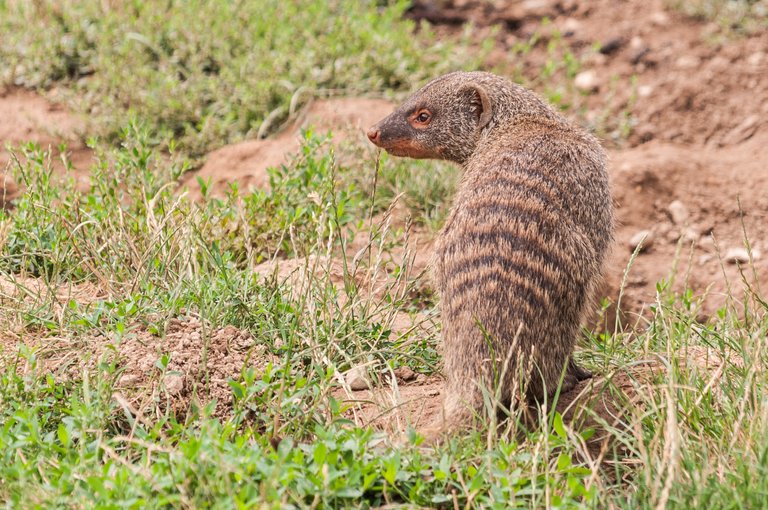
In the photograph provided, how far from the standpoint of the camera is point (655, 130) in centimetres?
557

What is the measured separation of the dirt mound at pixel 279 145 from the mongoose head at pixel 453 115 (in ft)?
2.47

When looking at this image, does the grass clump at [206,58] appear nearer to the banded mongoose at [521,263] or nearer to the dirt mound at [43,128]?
the dirt mound at [43,128]

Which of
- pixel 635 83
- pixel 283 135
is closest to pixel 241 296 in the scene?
pixel 283 135

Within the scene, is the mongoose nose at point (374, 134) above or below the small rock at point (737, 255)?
above

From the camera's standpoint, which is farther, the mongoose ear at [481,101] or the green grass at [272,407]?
the mongoose ear at [481,101]

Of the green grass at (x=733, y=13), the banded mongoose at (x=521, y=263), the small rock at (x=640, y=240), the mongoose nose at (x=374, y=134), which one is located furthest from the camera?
the green grass at (x=733, y=13)

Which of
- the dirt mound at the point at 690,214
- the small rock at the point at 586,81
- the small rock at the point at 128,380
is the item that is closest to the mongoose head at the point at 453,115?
the dirt mound at the point at 690,214

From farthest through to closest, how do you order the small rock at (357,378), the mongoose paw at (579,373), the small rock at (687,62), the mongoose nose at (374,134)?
the small rock at (687,62) < the mongoose nose at (374,134) < the mongoose paw at (579,373) < the small rock at (357,378)

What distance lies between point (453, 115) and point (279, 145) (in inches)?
58.2

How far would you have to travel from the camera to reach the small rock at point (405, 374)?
3.33 metres

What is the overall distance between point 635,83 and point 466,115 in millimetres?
2485

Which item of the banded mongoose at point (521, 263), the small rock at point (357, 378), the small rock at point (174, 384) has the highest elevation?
the banded mongoose at point (521, 263)

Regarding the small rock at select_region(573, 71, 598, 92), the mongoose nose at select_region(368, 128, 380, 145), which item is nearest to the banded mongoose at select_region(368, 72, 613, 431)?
the mongoose nose at select_region(368, 128, 380, 145)

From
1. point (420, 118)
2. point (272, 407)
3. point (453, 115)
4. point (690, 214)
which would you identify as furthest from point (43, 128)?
point (690, 214)
